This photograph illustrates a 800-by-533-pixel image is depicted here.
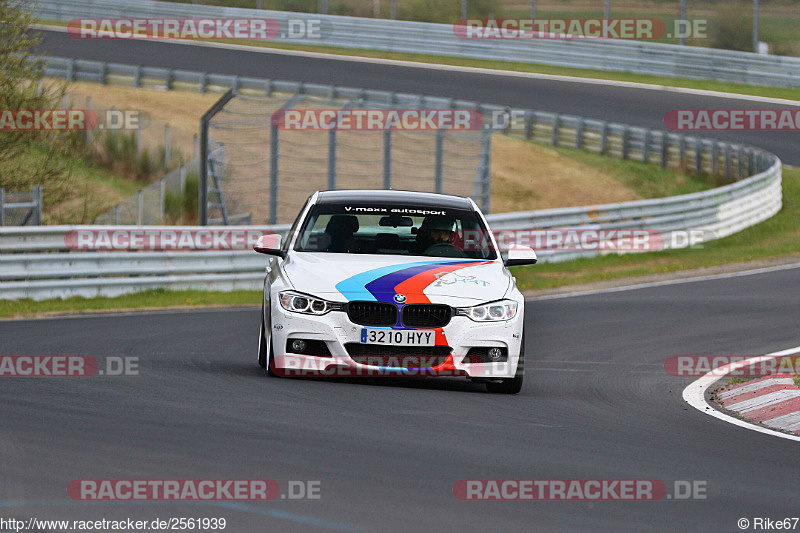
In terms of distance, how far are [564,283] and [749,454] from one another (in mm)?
12983

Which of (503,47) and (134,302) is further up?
(503,47)

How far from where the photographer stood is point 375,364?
380 inches

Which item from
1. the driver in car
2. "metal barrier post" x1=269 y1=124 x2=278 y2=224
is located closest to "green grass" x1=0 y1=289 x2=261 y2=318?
"metal barrier post" x1=269 y1=124 x2=278 y2=224

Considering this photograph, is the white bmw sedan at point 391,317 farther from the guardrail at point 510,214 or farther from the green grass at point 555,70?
the green grass at point 555,70

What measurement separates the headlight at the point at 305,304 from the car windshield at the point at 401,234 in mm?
845

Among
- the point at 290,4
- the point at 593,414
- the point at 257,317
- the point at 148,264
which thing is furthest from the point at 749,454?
the point at 290,4

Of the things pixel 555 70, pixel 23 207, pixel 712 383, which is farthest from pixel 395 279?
pixel 555 70

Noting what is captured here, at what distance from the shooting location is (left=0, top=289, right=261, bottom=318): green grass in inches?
650

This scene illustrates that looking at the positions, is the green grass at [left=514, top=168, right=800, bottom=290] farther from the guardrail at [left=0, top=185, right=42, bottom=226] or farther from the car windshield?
the car windshield

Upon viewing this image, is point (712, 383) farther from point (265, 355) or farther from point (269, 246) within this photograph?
point (269, 246)

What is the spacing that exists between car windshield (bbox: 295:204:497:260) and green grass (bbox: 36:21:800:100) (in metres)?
30.0

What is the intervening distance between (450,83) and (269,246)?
1189 inches

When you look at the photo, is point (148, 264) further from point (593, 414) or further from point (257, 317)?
point (593, 414)

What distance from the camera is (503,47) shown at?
43.8 meters
